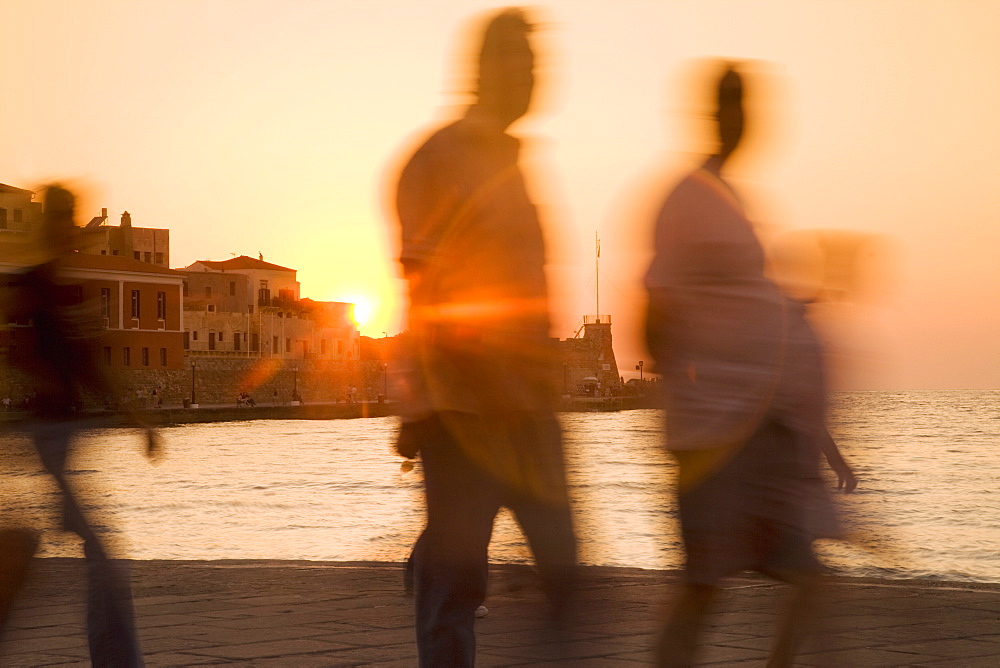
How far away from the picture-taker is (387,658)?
464cm

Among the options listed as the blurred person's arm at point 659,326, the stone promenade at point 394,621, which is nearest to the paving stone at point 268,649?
the stone promenade at point 394,621

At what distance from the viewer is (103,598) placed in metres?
3.60

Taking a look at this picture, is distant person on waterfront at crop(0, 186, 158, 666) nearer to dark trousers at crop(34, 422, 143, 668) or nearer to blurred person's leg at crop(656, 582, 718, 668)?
dark trousers at crop(34, 422, 143, 668)

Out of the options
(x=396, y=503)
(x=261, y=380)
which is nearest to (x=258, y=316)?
(x=261, y=380)

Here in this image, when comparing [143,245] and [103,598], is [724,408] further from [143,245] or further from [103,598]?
[143,245]

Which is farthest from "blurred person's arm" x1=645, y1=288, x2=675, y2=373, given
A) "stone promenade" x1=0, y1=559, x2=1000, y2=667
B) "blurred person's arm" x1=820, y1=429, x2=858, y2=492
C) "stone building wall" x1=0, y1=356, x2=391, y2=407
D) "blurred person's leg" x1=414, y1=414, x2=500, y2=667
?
"stone building wall" x1=0, y1=356, x2=391, y2=407

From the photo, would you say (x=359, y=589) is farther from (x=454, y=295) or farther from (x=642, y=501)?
(x=642, y=501)

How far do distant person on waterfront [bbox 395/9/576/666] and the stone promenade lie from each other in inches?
44.7

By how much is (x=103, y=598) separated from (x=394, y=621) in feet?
6.69

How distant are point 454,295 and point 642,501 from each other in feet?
66.8

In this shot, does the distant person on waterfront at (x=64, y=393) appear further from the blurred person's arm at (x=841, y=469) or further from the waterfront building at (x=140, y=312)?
the waterfront building at (x=140, y=312)

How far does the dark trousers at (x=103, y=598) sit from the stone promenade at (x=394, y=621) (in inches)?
16.7

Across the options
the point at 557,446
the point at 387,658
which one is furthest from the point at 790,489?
the point at 387,658

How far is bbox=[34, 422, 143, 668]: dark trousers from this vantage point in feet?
11.8
